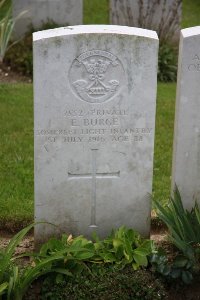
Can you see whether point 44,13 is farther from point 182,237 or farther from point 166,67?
point 182,237

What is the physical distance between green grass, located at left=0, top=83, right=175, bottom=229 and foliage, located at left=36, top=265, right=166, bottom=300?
46.0 inches

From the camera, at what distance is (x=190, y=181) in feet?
16.9

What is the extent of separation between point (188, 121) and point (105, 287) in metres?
1.36

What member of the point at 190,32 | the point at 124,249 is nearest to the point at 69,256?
the point at 124,249

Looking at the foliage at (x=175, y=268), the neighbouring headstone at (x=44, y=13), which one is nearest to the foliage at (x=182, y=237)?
the foliage at (x=175, y=268)

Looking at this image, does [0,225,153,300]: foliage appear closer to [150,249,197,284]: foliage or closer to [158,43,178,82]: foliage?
[150,249,197,284]: foliage

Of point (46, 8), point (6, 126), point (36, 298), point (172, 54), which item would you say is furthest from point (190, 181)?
point (46, 8)

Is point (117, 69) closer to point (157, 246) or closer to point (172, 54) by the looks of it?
point (157, 246)

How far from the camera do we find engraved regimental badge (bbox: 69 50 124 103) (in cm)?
471

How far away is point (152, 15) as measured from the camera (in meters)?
11.0

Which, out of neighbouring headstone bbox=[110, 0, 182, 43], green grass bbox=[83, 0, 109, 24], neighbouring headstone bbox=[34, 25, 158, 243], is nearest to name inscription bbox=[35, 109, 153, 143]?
neighbouring headstone bbox=[34, 25, 158, 243]

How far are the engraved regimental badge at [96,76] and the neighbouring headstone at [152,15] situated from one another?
6287mm

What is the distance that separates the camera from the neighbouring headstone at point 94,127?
4.69 meters

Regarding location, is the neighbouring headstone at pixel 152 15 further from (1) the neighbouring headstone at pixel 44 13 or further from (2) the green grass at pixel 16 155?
(2) the green grass at pixel 16 155
